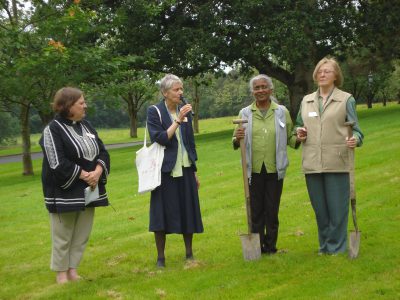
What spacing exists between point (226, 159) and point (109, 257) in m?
10.4

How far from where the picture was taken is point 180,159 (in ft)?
21.9

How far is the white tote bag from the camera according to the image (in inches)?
257

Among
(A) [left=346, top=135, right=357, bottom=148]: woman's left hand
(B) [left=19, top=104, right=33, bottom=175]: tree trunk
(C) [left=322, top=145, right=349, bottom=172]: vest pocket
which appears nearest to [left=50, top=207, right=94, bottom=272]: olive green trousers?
(C) [left=322, top=145, right=349, bottom=172]: vest pocket

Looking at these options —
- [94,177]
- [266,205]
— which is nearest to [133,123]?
[266,205]

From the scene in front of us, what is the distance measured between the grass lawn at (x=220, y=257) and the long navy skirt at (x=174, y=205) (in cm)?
50

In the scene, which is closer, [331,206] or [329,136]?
[329,136]

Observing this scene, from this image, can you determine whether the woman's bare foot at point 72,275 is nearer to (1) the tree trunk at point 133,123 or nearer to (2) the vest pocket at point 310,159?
(2) the vest pocket at point 310,159

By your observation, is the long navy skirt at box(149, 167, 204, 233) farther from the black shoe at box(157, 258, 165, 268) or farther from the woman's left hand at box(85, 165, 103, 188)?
the woman's left hand at box(85, 165, 103, 188)

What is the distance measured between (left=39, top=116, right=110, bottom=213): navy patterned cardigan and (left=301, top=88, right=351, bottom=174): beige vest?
2.52 metres

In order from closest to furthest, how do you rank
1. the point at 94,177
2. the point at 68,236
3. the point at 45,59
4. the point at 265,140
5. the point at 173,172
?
the point at 94,177 → the point at 68,236 → the point at 173,172 → the point at 265,140 → the point at 45,59

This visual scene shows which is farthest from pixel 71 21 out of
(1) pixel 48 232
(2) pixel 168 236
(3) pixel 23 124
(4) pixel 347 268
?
(4) pixel 347 268

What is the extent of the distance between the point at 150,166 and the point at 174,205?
55 centimetres

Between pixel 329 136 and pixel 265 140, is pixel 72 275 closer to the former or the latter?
pixel 265 140

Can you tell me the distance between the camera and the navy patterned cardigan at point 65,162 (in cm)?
596
